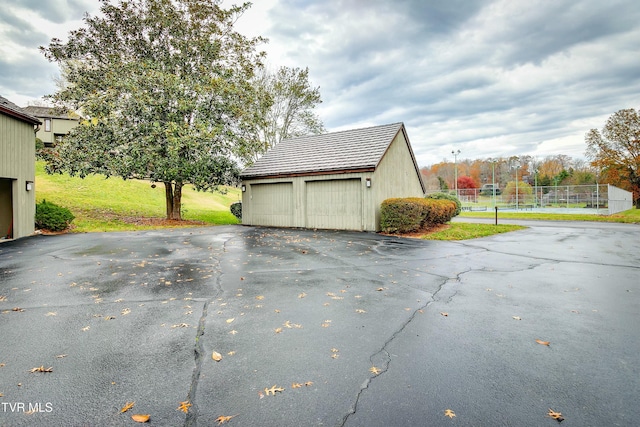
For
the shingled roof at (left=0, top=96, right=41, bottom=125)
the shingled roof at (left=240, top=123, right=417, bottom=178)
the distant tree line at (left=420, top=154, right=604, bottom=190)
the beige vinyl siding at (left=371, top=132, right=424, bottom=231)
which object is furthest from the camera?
the distant tree line at (left=420, top=154, right=604, bottom=190)

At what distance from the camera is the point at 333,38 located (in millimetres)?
15773

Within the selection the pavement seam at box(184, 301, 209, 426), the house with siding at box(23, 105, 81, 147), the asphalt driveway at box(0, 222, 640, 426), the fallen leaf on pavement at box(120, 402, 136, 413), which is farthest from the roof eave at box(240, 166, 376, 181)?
the house with siding at box(23, 105, 81, 147)

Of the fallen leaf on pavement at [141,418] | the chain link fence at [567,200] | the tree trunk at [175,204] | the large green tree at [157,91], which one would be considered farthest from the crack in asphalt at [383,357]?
the chain link fence at [567,200]

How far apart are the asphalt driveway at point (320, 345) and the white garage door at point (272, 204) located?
915 centimetres

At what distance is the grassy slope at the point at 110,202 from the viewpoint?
15.5 metres

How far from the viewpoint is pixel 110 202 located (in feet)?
65.6

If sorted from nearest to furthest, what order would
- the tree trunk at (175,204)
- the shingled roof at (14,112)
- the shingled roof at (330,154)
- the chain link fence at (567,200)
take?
the shingled roof at (14,112) → the shingled roof at (330,154) → the tree trunk at (175,204) → the chain link fence at (567,200)

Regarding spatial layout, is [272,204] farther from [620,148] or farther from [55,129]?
[620,148]

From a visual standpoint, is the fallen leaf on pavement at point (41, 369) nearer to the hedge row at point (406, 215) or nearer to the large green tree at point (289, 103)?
the hedge row at point (406, 215)

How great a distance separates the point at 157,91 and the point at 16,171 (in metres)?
6.55

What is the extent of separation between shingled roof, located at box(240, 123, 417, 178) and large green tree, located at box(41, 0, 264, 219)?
2.16m

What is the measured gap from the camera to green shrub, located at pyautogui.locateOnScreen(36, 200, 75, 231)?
39.3ft

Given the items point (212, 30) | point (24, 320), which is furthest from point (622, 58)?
point (24, 320)

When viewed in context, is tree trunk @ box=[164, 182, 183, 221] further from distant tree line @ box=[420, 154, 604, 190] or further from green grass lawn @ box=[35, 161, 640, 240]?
distant tree line @ box=[420, 154, 604, 190]
